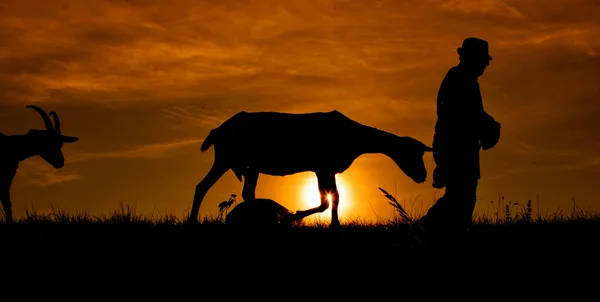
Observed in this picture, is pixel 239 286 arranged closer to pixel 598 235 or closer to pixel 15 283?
pixel 15 283

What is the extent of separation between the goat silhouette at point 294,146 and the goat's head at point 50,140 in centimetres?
425

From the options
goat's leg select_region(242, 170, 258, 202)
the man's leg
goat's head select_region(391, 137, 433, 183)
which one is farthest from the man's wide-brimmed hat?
goat's leg select_region(242, 170, 258, 202)

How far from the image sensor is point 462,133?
34.2ft

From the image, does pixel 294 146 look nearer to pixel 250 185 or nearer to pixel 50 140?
pixel 250 185

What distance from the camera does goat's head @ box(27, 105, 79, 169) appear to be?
18.2 meters

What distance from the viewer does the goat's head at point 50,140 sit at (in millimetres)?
18172

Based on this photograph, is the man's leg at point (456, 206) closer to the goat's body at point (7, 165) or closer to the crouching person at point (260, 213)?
the crouching person at point (260, 213)

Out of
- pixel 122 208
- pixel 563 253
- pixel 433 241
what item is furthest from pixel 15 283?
pixel 563 253

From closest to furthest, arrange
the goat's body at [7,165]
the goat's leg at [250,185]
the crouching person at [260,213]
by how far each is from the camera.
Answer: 1. the crouching person at [260,213]
2. the goat's leg at [250,185]
3. the goat's body at [7,165]

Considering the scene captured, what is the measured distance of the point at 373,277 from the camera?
325 inches

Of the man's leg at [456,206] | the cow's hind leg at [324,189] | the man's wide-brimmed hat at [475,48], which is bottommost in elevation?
the man's leg at [456,206]

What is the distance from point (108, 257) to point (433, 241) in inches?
159

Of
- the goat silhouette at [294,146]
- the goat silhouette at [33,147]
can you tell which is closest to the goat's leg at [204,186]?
the goat silhouette at [294,146]

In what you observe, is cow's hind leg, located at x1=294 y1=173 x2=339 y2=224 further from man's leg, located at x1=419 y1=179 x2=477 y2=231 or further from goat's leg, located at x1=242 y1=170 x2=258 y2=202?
man's leg, located at x1=419 y1=179 x2=477 y2=231
